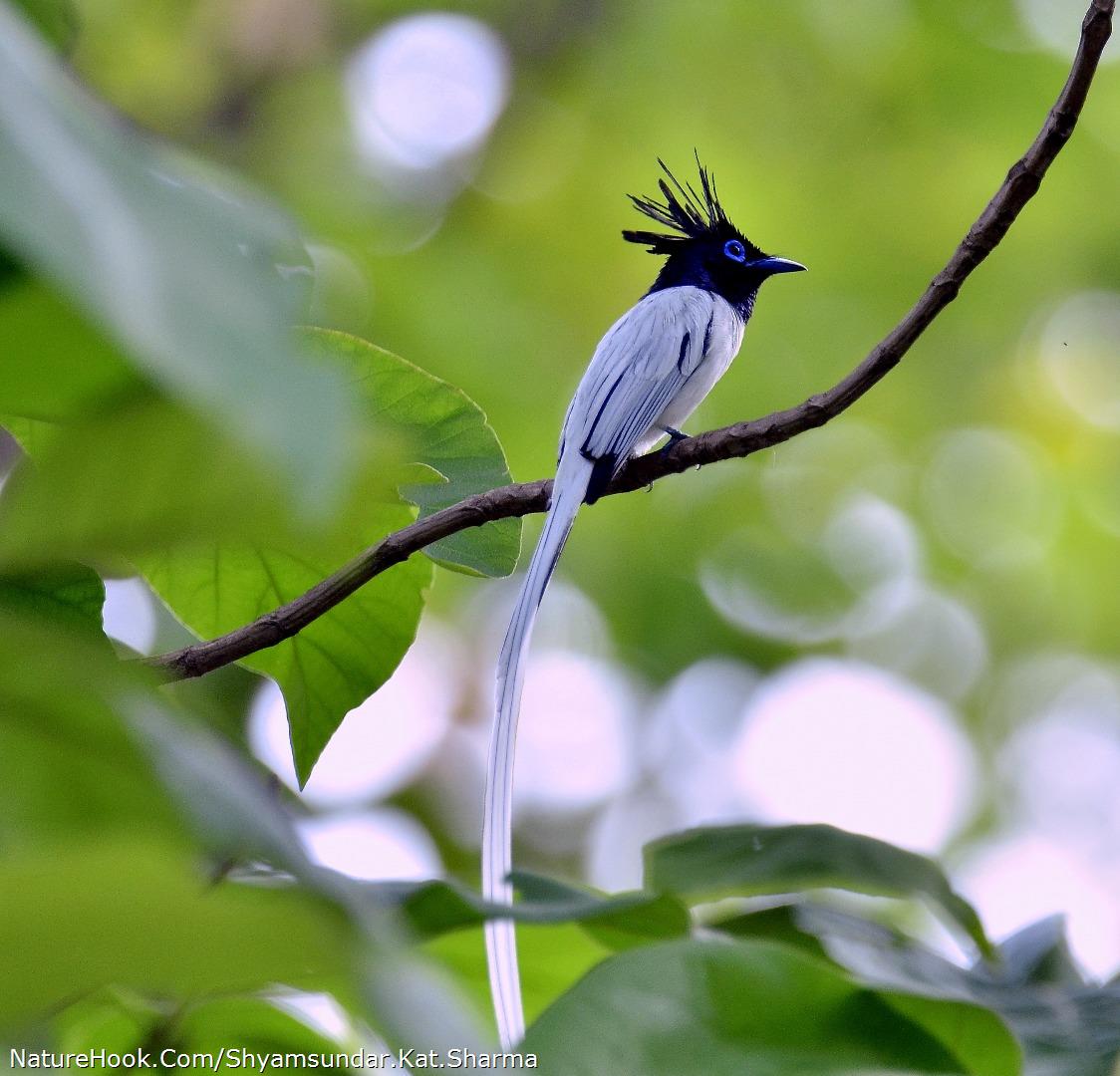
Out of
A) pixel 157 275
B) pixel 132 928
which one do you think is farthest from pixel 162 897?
pixel 157 275

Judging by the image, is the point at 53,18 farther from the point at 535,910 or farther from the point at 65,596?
the point at 535,910

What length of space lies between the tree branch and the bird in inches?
11.7

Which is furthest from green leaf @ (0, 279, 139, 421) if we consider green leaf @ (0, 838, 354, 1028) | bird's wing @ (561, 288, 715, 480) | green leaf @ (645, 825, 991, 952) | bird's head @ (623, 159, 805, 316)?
bird's head @ (623, 159, 805, 316)

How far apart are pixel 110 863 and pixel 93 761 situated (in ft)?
0.33

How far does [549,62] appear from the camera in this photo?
5.99 meters

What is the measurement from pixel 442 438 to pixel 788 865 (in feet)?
2.03

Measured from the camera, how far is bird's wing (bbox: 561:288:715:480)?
2926mm

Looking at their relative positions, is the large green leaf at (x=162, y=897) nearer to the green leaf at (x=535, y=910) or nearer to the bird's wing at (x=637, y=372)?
the green leaf at (x=535, y=910)

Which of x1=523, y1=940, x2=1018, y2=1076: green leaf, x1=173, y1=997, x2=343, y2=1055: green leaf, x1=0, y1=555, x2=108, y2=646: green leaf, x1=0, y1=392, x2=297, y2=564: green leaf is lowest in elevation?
x1=523, y1=940, x2=1018, y2=1076: green leaf

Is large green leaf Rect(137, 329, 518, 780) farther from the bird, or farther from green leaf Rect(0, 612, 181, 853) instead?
green leaf Rect(0, 612, 181, 853)

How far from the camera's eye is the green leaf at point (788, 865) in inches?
57.1

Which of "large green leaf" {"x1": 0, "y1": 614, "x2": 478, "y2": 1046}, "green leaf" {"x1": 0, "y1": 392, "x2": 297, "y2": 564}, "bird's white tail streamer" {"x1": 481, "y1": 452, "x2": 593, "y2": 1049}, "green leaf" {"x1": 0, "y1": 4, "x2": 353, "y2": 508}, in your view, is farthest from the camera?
"bird's white tail streamer" {"x1": 481, "y1": 452, "x2": 593, "y2": 1049}

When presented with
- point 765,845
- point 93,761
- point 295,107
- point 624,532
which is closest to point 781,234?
point 624,532

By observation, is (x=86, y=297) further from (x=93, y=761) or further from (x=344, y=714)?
(x=344, y=714)
